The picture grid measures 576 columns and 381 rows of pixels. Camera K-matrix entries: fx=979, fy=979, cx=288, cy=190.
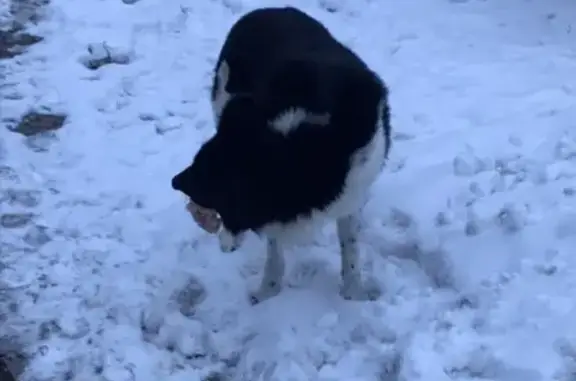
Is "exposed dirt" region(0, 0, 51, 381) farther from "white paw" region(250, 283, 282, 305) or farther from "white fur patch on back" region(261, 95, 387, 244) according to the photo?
"white fur patch on back" region(261, 95, 387, 244)

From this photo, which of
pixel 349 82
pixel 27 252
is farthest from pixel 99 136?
pixel 349 82

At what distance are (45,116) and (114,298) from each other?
4.84 feet

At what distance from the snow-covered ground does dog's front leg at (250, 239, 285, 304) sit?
6cm

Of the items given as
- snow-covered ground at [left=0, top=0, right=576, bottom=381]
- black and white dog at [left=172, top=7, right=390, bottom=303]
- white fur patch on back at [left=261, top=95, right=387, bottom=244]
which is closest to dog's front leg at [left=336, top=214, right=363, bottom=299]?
snow-covered ground at [left=0, top=0, right=576, bottom=381]

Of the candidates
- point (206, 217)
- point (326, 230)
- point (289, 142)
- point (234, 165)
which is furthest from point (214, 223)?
point (326, 230)

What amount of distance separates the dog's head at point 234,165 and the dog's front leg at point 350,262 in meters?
0.67

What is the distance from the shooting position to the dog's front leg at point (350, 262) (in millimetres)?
3654

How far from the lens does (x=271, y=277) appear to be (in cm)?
377

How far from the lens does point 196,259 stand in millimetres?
4004

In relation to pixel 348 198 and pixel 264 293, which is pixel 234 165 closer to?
pixel 348 198

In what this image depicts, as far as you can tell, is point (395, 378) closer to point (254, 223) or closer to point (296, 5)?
point (254, 223)

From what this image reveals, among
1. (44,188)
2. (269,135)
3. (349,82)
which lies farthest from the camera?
(44,188)

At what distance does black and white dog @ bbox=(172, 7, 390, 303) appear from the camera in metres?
2.97

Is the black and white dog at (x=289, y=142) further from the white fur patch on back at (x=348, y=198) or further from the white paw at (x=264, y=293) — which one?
the white paw at (x=264, y=293)
